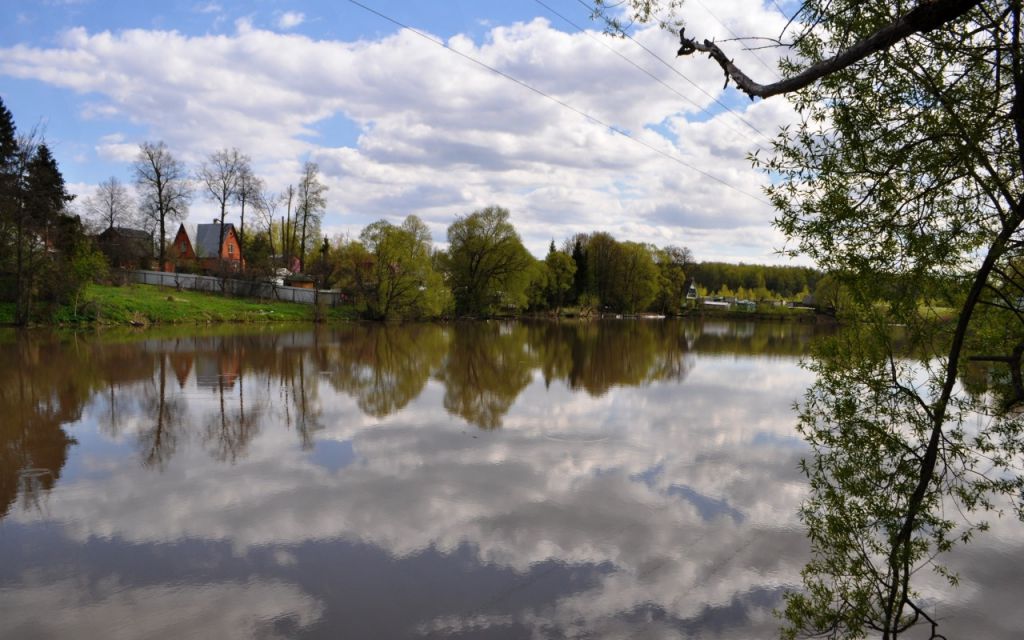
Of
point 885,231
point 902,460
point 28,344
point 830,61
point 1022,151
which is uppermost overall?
point 830,61

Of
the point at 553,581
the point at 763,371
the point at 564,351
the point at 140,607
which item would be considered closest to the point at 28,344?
the point at 564,351

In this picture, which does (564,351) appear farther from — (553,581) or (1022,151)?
(1022,151)

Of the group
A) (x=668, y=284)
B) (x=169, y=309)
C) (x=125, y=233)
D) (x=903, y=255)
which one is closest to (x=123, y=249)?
(x=125, y=233)

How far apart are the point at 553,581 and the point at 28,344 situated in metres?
28.5

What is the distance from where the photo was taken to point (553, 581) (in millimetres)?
6934

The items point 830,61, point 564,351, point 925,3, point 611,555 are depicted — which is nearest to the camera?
point 925,3

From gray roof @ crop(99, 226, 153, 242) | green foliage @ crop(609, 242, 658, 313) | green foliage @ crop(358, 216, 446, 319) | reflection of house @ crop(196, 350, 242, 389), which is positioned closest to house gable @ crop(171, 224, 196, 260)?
gray roof @ crop(99, 226, 153, 242)

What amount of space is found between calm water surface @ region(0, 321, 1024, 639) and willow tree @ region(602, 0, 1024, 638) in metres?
1.82

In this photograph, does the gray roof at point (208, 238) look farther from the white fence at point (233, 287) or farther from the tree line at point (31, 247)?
the tree line at point (31, 247)

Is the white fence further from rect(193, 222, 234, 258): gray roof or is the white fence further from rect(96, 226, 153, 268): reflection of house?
Result: rect(193, 222, 234, 258): gray roof

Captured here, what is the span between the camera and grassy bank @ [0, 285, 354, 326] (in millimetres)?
37938

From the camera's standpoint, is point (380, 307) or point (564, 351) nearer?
point (564, 351)

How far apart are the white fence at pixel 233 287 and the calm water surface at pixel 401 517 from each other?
35.4 m

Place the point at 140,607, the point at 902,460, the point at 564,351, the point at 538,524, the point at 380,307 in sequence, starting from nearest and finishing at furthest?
the point at 902,460 → the point at 140,607 → the point at 538,524 → the point at 564,351 → the point at 380,307
